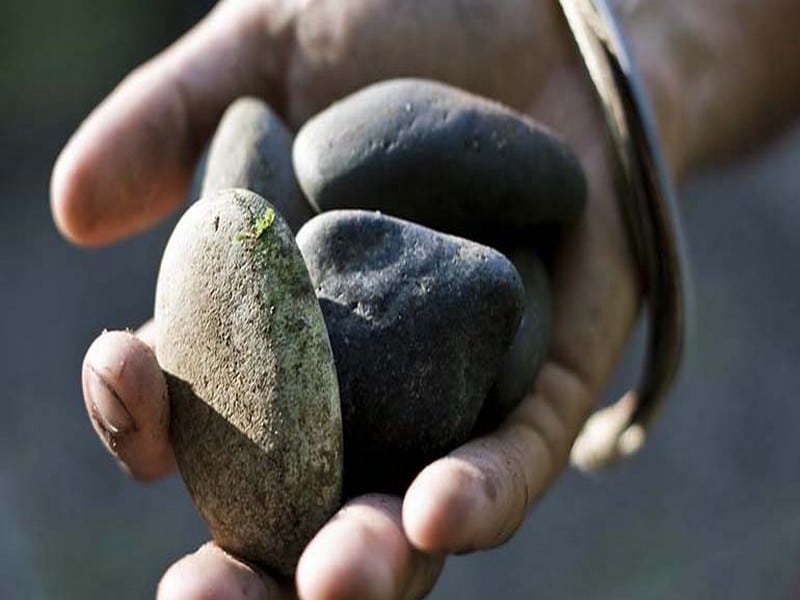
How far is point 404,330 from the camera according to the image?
90cm

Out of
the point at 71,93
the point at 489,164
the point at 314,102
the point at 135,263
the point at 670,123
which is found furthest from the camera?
the point at 71,93

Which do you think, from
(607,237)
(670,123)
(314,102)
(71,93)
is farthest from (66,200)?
(71,93)

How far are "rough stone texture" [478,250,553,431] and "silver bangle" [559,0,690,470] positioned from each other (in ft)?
0.49

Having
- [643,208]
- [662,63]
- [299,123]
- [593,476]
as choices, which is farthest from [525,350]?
[593,476]

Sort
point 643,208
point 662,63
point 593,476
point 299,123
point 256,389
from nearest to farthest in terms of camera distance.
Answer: point 256,389 < point 643,208 < point 299,123 < point 662,63 < point 593,476

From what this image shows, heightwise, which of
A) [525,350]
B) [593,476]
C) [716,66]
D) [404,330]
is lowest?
[593,476]

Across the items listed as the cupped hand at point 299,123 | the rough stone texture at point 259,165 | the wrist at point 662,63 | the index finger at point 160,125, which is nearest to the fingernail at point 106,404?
the cupped hand at point 299,123

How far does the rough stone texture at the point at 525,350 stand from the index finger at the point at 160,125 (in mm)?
377

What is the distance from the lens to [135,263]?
231cm

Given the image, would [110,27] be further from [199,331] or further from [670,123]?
[199,331]

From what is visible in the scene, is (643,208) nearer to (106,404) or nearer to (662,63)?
(662,63)

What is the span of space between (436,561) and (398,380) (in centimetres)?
13

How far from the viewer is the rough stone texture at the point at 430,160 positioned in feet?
3.43

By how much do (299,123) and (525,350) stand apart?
42 centimetres
